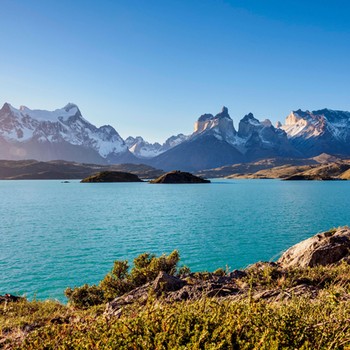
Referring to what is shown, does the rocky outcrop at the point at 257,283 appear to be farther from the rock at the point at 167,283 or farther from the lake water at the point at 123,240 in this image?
the lake water at the point at 123,240

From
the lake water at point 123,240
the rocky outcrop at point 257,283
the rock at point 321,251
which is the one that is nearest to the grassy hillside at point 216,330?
the rocky outcrop at point 257,283

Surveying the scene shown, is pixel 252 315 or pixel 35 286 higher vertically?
pixel 252 315

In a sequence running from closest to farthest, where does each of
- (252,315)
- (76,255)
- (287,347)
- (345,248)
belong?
(287,347)
(252,315)
(345,248)
(76,255)

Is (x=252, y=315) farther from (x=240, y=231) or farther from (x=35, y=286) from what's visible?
(x=240, y=231)

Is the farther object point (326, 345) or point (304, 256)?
point (304, 256)

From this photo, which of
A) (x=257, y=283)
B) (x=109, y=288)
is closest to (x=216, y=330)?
(x=257, y=283)

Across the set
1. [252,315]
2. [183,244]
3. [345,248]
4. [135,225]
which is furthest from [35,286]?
[135,225]

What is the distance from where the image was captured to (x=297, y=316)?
236 inches

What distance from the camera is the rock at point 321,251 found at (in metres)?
20.5

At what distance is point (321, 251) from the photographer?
20.9 meters

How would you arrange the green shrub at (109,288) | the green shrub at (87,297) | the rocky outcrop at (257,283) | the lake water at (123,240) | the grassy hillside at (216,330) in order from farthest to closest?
the lake water at (123,240) < the green shrub at (109,288) < the green shrub at (87,297) < the rocky outcrop at (257,283) < the grassy hillside at (216,330)

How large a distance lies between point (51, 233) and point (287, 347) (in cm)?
5742

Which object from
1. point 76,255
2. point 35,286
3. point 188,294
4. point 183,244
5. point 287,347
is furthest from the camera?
point 183,244

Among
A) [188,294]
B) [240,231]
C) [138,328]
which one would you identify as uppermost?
[138,328]
